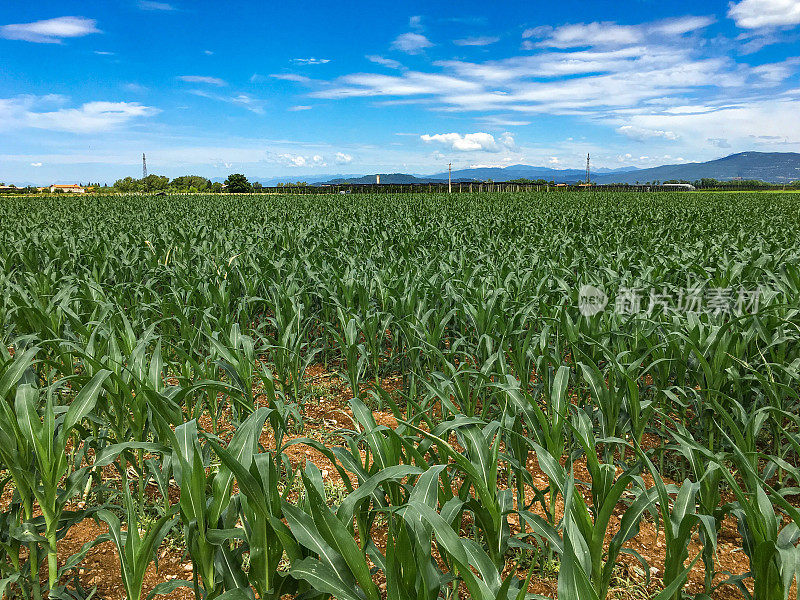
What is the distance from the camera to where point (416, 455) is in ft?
6.75

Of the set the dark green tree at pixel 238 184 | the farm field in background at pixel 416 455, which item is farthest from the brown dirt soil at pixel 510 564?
the dark green tree at pixel 238 184

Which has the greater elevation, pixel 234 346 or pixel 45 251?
pixel 45 251

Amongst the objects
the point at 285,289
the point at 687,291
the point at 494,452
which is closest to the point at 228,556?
the point at 494,452

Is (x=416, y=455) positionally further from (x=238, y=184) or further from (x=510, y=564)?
(x=238, y=184)

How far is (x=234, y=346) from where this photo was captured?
12.5 ft

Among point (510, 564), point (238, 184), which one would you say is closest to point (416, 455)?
point (510, 564)

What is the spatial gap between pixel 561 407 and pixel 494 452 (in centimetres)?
86

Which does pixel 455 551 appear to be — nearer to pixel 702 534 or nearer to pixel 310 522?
pixel 310 522

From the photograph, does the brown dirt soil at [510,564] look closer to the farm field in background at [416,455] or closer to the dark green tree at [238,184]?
the farm field in background at [416,455]

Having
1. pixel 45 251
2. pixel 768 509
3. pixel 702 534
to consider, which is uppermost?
pixel 45 251

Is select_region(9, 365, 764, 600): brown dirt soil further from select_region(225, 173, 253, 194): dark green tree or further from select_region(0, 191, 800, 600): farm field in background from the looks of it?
select_region(225, 173, 253, 194): dark green tree

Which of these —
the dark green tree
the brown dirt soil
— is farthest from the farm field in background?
the dark green tree

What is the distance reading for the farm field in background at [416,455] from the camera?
1752 millimetres

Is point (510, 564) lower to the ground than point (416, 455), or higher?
lower
